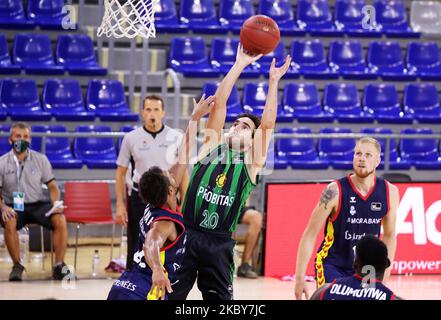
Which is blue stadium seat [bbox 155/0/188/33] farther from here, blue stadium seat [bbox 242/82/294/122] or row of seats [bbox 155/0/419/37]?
blue stadium seat [bbox 242/82/294/122]

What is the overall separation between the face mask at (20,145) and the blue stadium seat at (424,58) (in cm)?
705

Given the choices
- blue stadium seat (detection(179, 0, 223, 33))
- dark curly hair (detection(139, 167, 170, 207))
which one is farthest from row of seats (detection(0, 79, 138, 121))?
dark curly hair (detection(139, 167, 170, 207))

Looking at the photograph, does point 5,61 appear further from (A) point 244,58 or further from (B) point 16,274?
(A) point 244,58

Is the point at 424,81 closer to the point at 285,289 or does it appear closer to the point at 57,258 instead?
the point at 285,289

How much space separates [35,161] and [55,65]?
3.33 meters

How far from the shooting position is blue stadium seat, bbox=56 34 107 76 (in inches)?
525

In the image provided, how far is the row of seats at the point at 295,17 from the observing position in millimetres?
14320

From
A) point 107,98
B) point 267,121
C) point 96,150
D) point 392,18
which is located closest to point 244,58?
point 267,121

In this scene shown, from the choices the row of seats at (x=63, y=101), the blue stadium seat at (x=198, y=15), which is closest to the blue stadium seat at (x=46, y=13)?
the row of seats at (x=63, y=101)

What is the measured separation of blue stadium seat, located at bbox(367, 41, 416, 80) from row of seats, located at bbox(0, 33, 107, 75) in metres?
4.24

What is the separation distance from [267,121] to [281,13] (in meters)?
8.42

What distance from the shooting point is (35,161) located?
33.8ft

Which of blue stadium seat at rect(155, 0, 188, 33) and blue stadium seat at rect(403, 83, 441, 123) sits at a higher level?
blue stadium seat at rect(155, 0, 188, 33)

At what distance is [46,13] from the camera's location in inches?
540
